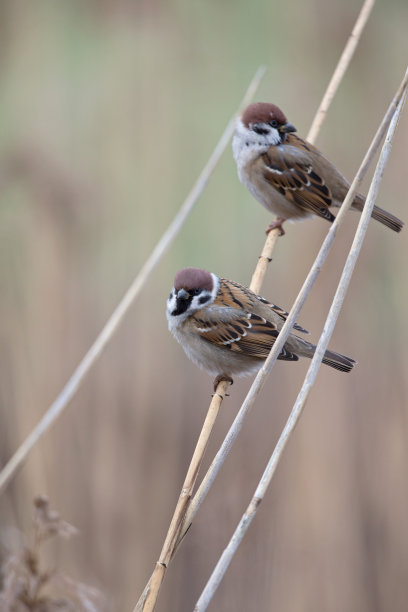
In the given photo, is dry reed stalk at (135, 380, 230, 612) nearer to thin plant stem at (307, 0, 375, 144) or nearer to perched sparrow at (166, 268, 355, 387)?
perched sparrow at (166, 268, 355, 387)

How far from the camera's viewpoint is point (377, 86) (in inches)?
118

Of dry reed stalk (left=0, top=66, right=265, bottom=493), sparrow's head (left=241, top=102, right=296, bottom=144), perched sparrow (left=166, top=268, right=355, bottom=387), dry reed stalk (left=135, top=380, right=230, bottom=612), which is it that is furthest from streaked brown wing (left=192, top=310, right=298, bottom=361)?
dry reed stalk (left=135, top=380, right=230, bottom=612)

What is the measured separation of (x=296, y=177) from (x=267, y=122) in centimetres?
27

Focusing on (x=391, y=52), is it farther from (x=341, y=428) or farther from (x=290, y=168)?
(x=341, y=428)

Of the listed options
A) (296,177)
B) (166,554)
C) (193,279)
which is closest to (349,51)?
(193,279)

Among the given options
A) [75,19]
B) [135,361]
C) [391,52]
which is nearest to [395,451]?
[135,361]

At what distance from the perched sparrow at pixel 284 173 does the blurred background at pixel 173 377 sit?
0.62 feet

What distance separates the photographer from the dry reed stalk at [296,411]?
146cm

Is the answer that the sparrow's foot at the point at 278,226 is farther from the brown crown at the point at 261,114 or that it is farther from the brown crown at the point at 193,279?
the brown crown at the point at 193,279

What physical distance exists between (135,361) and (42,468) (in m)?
0.53

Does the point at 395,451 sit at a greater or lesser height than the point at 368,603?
greater

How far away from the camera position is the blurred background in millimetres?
2867

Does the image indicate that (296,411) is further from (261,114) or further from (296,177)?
(296,177)

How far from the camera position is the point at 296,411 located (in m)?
1.52
